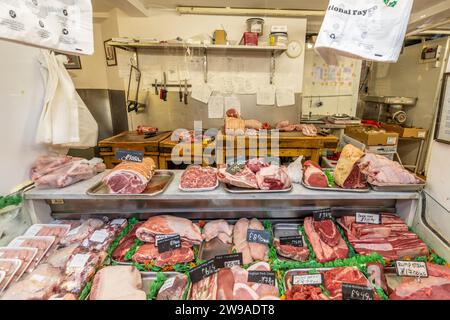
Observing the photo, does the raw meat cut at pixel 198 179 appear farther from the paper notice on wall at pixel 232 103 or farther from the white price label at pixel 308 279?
the paper notice on wall at pixel 232 103

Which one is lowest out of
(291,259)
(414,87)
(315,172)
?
(291,259)

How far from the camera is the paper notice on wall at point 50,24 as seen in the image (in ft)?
2.99

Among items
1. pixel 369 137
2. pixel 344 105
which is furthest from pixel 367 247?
pixel 344 105

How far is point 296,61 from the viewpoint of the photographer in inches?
165

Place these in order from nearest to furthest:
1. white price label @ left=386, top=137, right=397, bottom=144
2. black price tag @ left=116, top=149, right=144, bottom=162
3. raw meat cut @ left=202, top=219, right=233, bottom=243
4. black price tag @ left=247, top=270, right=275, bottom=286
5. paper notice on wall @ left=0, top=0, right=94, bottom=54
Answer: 1. paper notice on wall @ left=0, top=0, right=94, bottom=54
2. black price tag @ left=247, top=270, right=275, bottom=286
3. raw meat cut @ left=202, top=219, right=233, bottom=243
4. black price tag @ left=116, top=149, right=144, bottom=162
5. white price label @ left=386, top=137, right=397, bottom=144

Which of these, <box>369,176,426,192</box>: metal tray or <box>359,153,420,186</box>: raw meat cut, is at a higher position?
<box>359,153,420,186</box>: raw meat cut

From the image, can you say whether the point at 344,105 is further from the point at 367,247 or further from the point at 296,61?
the point at 367,247

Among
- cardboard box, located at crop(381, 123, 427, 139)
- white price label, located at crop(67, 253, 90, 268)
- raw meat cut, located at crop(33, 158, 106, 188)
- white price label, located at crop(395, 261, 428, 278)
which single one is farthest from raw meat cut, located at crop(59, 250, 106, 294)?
cardboard box, located at crop(381, 123, 427, 139)

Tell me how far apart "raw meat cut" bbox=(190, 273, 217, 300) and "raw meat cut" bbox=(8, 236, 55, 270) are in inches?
34.7

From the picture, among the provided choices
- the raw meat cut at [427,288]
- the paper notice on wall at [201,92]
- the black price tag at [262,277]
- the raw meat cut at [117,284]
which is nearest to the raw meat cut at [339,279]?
the raw meat cut at [427,288]

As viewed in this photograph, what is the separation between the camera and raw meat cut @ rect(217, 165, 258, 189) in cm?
150

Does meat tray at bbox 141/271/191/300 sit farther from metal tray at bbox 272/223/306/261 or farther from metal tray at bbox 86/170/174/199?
metal tray at bbox 272/223/306/261

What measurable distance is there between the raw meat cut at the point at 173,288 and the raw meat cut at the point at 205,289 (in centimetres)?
5

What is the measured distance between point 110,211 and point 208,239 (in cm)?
71
